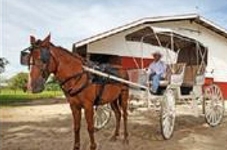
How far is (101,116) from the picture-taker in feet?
32.9

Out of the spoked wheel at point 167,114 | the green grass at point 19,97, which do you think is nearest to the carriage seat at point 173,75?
the spoked wheel at point 167,114

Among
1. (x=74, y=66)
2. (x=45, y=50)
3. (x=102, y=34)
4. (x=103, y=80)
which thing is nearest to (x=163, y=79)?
(x=103, y=80)

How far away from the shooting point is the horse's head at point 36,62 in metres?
6.84

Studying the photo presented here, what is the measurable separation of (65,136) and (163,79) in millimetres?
2550

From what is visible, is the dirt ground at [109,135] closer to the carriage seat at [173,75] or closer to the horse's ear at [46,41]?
the carriage seat at [173,75]

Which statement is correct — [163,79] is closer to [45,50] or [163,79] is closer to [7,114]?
[45,50]

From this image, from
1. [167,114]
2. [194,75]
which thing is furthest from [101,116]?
[194,75]

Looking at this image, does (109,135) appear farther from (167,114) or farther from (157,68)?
(157,68)

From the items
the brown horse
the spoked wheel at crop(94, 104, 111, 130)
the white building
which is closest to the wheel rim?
the spoked wheel at crop(94, 104, 111, 130)

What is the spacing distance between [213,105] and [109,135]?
3.33m

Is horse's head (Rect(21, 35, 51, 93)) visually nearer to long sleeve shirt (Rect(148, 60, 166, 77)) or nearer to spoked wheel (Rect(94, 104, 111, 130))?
spoked wheel (Rect(94, 104, 111, 130))

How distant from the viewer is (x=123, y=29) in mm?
17719

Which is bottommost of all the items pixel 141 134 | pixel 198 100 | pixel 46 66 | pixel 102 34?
pixel 141 134

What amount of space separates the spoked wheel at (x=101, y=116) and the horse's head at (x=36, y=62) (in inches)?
117
